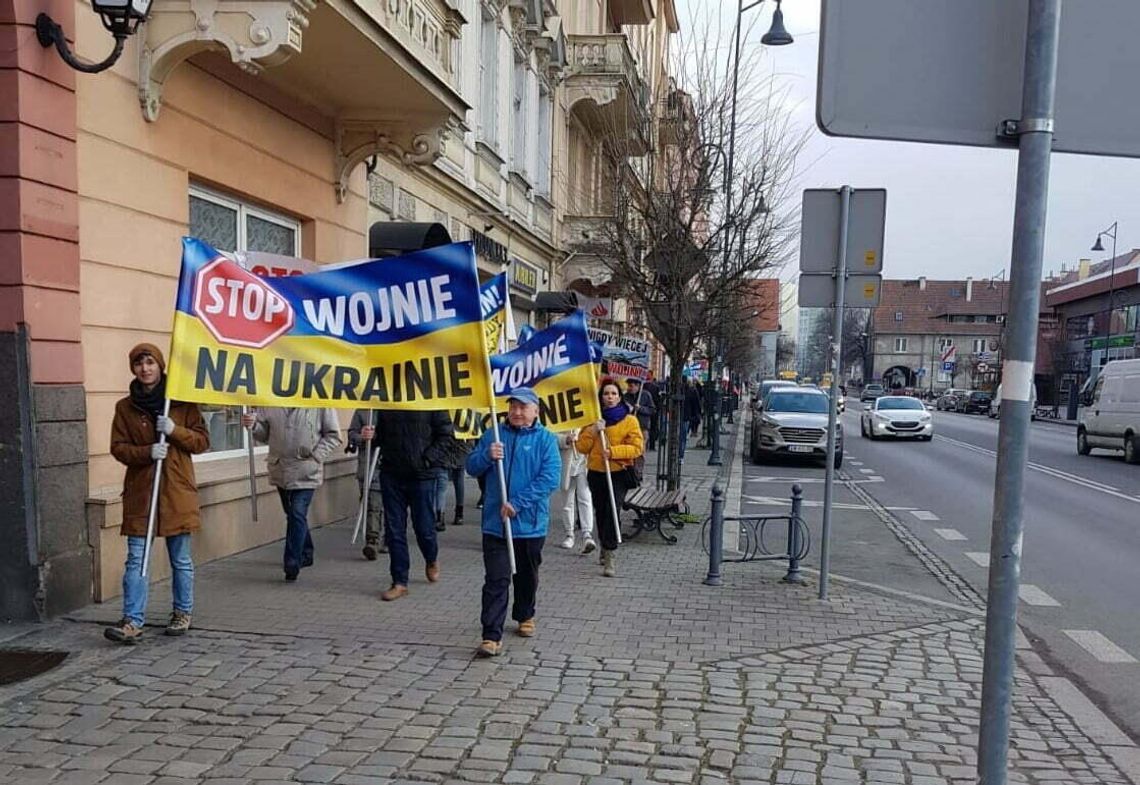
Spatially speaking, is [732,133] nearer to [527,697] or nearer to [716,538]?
[716,538]

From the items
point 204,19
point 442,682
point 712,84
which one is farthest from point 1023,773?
point 712,84

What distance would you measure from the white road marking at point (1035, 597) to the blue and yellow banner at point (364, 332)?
5.40 metres

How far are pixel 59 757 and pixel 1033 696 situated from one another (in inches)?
204

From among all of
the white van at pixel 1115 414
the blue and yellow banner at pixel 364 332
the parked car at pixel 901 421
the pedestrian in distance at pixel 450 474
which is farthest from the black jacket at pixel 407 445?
the parked car at pixel 901 421

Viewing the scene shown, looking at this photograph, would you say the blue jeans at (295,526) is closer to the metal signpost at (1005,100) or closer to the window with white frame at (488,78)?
the metal signpost at (1005,100)

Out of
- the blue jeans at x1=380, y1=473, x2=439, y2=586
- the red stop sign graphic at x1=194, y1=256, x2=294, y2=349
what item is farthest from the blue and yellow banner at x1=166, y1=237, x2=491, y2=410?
the blue jeans at x1=380, y1=473, x2=439, y2=586

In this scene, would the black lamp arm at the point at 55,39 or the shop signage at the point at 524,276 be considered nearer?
the black lamp arm at the point at 55,39

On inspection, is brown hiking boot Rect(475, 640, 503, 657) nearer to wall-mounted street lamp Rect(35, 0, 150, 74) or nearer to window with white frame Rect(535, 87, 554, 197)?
wall-mounted street lamp Rect(35, 0, 150, 74)

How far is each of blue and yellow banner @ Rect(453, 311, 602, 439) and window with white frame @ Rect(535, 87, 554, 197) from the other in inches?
509

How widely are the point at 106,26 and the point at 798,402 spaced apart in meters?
18.9

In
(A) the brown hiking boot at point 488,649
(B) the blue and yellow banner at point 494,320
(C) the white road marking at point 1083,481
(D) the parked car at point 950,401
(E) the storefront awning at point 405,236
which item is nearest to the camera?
(A) the brown hiking boot at point 488,649

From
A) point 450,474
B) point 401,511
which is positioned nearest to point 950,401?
point 450,474

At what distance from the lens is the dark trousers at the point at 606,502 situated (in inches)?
316

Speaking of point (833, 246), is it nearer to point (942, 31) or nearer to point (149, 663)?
point (942, 31)
